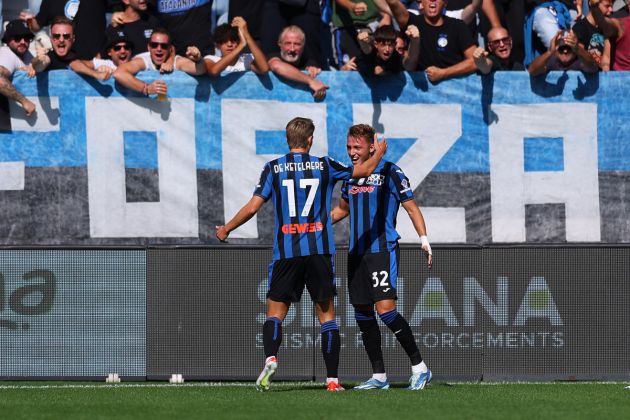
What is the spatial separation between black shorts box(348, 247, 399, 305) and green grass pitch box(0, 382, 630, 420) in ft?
2.66

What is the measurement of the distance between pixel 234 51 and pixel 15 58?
2419 mm

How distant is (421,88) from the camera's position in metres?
12.7

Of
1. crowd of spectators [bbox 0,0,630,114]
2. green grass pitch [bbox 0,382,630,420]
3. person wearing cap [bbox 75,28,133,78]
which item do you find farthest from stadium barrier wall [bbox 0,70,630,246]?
green grass pitch [bbox 0,382,630,420]

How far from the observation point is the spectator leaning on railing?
12367mm

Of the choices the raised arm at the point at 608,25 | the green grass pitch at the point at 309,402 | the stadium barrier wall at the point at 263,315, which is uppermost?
the raised arm at the point at 608,25

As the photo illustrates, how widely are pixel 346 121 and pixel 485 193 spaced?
1.71 meters

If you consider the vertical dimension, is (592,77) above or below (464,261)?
above

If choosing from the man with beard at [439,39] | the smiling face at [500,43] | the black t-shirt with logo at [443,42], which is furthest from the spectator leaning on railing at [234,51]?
the smiling face at [500,43]

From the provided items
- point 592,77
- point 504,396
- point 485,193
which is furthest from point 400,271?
point 592,77

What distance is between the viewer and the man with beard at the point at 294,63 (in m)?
12.5

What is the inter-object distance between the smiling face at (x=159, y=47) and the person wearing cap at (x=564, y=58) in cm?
404

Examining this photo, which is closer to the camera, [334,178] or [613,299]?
[334,178]

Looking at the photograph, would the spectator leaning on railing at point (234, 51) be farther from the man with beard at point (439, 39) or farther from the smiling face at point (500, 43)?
the smiling face at point (500, 43)

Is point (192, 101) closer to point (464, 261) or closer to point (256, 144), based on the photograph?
point (256, 144)
